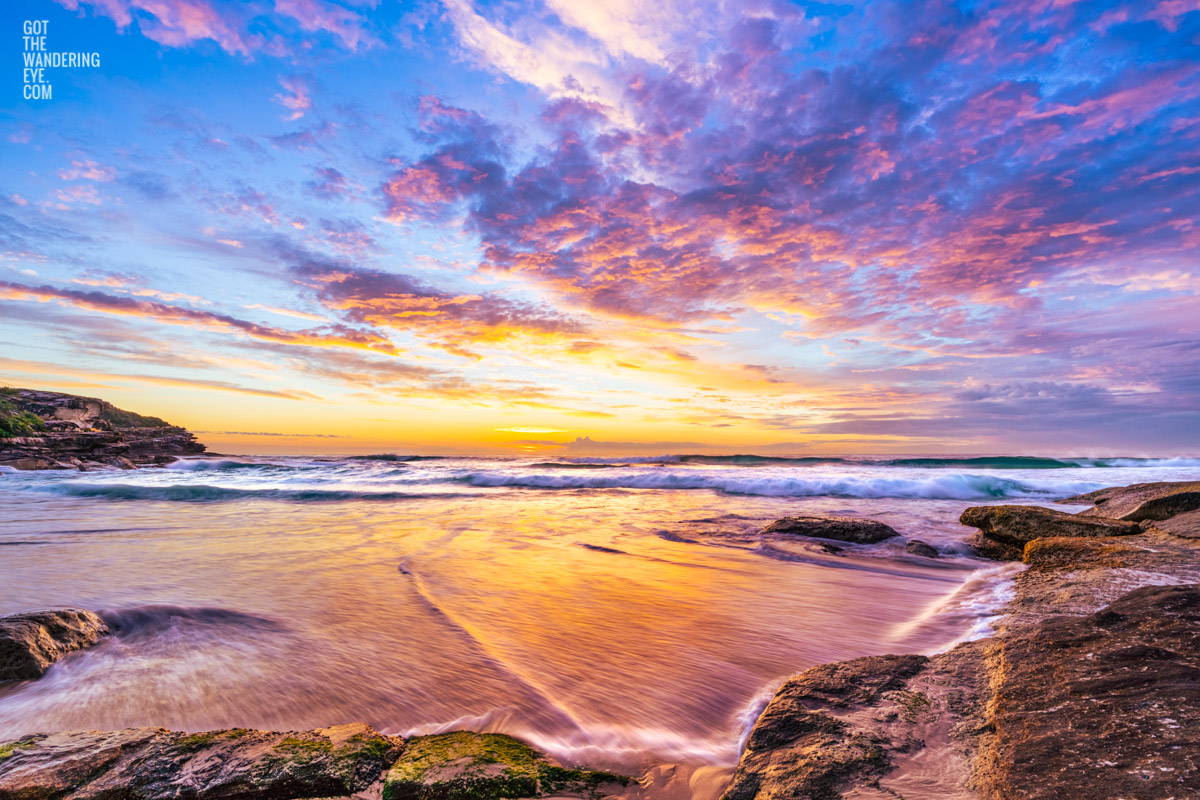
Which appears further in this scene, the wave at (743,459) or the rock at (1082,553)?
the wave at (743,459)

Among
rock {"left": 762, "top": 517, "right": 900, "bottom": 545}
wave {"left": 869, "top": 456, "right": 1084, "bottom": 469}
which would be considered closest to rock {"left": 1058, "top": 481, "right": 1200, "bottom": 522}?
rock {"left": 762, "top": 517, "right": 900, "bottom": 545}

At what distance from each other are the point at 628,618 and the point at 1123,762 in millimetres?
3114

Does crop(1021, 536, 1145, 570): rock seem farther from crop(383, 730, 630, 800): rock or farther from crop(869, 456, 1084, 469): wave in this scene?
crop(869, 456, 1084, 469): wave

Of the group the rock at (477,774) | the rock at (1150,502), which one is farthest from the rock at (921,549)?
the rock at (477,774)

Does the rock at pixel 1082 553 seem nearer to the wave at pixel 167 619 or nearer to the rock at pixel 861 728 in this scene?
the rock at pixel 861 728

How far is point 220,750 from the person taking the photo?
74.0 inches

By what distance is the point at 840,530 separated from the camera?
761 cm

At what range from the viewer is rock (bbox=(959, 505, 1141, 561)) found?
5.87 metres

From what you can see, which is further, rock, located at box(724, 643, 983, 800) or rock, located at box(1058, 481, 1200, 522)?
rock, located at box(1058, 481, 1200, 522)

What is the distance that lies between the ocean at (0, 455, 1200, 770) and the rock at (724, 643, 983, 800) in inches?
15.1

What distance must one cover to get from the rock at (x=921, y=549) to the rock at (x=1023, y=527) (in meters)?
0.63

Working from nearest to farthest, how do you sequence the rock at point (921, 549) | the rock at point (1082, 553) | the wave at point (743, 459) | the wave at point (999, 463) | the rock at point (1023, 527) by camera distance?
the rock at point (1082, 553) → the rock at point (1023, 527) → the rock at point (921, 549) → the wave at point (999, 463) → the wave at point (743, 459)

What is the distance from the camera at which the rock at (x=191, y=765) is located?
5.54ft

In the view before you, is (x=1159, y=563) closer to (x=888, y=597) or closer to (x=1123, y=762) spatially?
(x=888, y=597)
